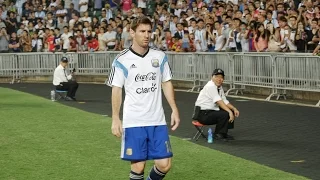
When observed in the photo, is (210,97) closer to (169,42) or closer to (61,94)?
(61,94)

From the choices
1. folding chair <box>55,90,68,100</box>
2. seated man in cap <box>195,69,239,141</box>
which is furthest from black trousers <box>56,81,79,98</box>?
seated man in cap <box>195,69,239,141</box>

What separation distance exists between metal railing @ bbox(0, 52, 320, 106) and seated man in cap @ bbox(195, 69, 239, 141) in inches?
238

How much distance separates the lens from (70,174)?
1172 centimetres

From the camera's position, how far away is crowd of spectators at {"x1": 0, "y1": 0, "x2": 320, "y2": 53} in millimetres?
24297

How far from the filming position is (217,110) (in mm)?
15750

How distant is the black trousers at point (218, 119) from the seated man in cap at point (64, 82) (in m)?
10.4

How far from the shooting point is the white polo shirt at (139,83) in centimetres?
895

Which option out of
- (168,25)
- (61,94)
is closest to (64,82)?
(61,94)

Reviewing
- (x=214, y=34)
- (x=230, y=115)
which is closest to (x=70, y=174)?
(x=230, y=115)

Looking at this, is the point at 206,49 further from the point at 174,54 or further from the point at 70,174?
the point at 70,174

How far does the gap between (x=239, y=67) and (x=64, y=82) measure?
212 inches

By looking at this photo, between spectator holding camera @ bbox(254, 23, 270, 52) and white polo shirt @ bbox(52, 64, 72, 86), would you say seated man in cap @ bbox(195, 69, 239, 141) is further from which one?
white polo shirt @ bbox(52, 64, 72, 86)

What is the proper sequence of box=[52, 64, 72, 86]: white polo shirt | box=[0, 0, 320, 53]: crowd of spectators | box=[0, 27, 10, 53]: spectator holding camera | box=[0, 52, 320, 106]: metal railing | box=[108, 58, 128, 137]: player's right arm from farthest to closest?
1. box=[0, 27, 10, 53]: spectator holding camera
2. box=[52, 64, 72, 86]: white polo shirt
3. box=[0, 0, 320, 53]: crowd of spectators
4. box=[0, 52, 320, 106]: metal railing
5. box=[108, 58, 128, 137]: player's right arm

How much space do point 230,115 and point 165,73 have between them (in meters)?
6.43
